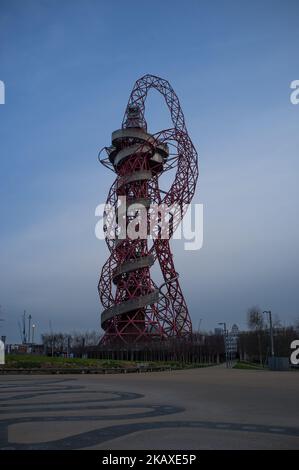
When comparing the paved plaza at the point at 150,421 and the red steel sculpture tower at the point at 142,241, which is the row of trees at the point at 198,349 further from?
the paved plaza at the point at 150,421

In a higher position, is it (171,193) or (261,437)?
(171,193)

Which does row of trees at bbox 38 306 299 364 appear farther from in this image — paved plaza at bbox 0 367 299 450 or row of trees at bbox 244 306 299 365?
paved plaza at bbox 0 367 299 450

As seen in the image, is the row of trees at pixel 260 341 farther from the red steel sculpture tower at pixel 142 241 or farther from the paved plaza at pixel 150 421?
the paved plaza at pixel 150 421

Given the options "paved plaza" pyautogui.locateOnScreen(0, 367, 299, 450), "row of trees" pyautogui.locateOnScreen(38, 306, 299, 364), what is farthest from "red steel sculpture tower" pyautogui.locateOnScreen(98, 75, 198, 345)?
"paved plaza" pyautogui.locateOnScreen(0, 367, 299, 450)

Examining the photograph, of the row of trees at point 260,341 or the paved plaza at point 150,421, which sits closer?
the paved plaza at point 150,421

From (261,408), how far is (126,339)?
42.8m

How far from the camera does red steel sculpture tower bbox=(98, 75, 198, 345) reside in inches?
2106

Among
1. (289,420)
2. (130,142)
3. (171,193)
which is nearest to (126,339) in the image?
(171,193)

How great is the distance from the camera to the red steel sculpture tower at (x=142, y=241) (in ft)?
176

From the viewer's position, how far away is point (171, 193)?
54.6 metres

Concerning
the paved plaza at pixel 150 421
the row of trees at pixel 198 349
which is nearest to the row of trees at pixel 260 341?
the row of trees at pixel 198 349

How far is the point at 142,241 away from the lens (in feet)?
181
